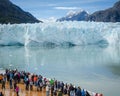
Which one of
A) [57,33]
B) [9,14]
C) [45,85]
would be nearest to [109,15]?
[9,14]

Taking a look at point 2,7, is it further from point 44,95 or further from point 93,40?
point 44,95

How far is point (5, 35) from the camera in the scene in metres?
70.6

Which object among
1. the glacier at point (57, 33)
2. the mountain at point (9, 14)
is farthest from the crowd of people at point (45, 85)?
the mountain at point (9, 14)

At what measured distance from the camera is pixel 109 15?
170 m

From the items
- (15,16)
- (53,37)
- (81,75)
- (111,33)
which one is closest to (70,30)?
(53,37)

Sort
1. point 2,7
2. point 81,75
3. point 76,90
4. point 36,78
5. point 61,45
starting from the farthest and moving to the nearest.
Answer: point 2,7
point 61,45
point 81,75
point 36,78
point 76,90

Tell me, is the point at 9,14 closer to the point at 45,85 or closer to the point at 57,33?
the point at 57,33

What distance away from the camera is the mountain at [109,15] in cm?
16612

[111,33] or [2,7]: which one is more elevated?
[2,7]

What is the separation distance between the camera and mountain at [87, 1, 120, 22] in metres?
166

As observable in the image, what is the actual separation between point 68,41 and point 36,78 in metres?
52.1

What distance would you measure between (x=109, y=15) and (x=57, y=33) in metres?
103

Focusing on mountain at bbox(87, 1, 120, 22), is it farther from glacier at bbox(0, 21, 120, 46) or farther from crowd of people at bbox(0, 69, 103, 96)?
crowd of people at bbox(0, 69, 103, 96)

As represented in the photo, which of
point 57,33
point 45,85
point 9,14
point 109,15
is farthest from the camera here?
point 109,15
